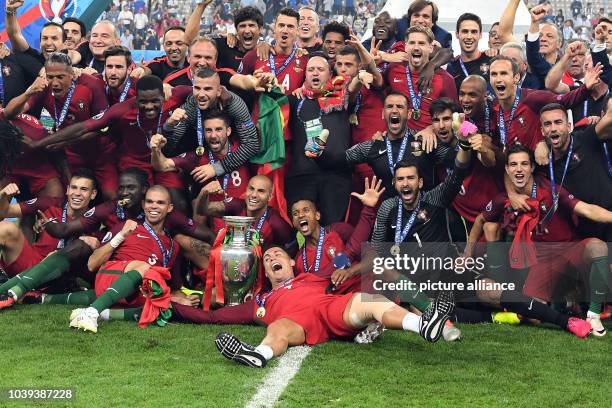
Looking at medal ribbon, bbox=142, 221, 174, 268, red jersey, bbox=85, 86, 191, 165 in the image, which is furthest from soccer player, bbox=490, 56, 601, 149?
medal ribbon, bbox=142, 221, 174, 268

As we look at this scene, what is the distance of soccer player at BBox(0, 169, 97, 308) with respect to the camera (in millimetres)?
7551

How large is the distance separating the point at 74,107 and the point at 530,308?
371 cm

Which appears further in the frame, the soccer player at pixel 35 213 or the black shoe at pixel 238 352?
the soccer player at pixel 35 213

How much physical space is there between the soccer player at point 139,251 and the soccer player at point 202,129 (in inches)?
17.6

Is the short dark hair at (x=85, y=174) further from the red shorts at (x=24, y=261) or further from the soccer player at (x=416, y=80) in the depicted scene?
the soccer player at (x=416, y=80)

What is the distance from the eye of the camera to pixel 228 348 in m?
5.66

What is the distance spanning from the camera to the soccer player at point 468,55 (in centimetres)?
837

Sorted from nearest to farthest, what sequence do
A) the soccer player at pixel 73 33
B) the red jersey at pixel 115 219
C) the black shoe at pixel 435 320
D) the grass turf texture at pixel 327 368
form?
the grass turf texture at pixel 327 368, the black shoe at pixel 435 320, the red jersey at pixel 115 219, the soccer player at pixel 73 33

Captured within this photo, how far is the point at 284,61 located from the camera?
8164 millimetres

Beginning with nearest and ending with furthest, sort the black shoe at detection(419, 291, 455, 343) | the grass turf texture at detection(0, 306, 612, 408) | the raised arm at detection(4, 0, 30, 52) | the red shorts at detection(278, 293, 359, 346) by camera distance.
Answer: the grass turf texture at detection(0, 306, 612, 408)
the black shoe at detection(419, 291, 455, 343)
the red shorts at detection(278, 293, 359, 346)
the raised arm at detection(4, 0, 30, 52)

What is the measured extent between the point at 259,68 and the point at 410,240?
2000 mm

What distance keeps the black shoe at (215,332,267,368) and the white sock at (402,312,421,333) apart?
799 millimetres

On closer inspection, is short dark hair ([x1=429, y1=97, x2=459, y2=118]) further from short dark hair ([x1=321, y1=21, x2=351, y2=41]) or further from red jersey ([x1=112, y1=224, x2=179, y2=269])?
red jersey ([x1=112, y1=224, x2=179, y2=269])

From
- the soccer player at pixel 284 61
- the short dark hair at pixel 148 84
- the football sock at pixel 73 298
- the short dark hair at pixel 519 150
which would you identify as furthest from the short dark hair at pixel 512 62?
the football sock at pixel 73 298
